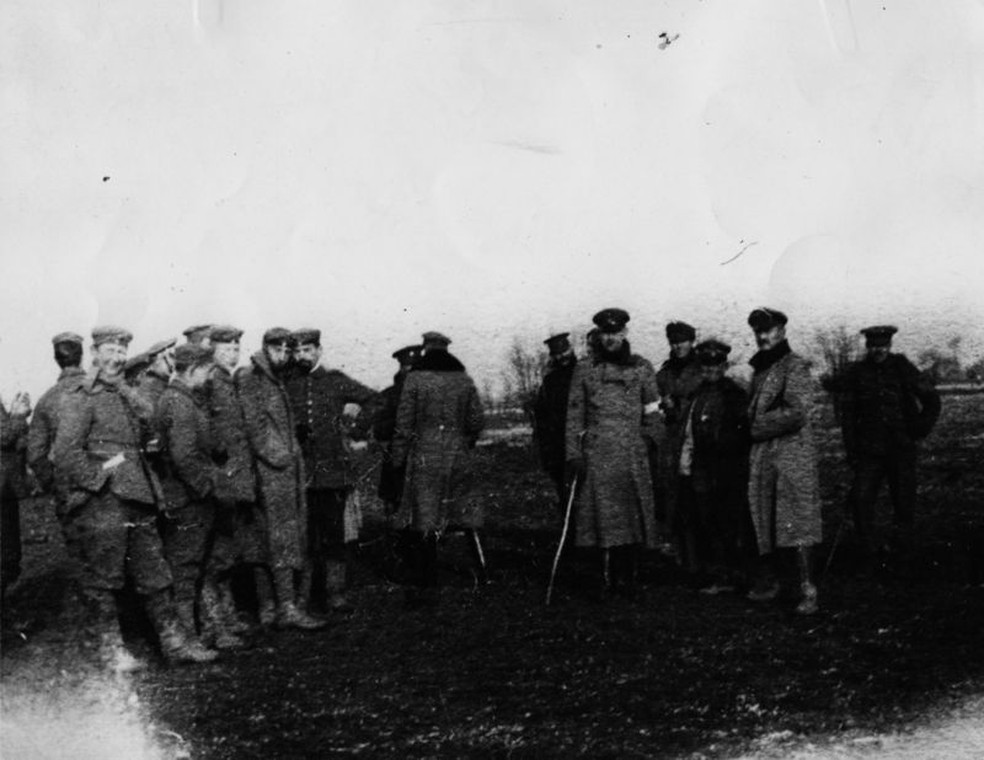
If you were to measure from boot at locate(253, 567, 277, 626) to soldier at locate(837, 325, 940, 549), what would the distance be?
287cm

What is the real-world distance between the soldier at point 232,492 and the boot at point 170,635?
0.17 metres

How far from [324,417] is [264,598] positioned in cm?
92

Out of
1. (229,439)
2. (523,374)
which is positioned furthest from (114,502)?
(523,374)

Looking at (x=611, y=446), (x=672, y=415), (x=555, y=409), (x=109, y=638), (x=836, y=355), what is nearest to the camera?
(x=109, y=638)

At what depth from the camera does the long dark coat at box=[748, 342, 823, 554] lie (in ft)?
15.5

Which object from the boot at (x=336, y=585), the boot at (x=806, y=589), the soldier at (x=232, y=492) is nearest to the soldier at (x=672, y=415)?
the boot at (x=806, y=589)

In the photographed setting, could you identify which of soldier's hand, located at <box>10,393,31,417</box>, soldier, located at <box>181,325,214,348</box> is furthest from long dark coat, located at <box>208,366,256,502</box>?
soldier's hand, located at <box>10,393,31,417</box>

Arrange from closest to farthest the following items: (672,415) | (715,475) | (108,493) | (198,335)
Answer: (108,493) < (198,335) < (715,475) < (672,415)

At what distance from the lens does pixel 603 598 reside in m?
4.87

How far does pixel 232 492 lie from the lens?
184 inches

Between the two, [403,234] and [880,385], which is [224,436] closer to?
[403,234]

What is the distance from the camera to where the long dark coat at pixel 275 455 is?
4.74 meters

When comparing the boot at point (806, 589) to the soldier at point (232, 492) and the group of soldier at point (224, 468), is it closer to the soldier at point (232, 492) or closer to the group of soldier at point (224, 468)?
the group of soldier at point (224, 468)

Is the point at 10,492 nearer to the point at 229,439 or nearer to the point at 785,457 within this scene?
the point at 229,439
